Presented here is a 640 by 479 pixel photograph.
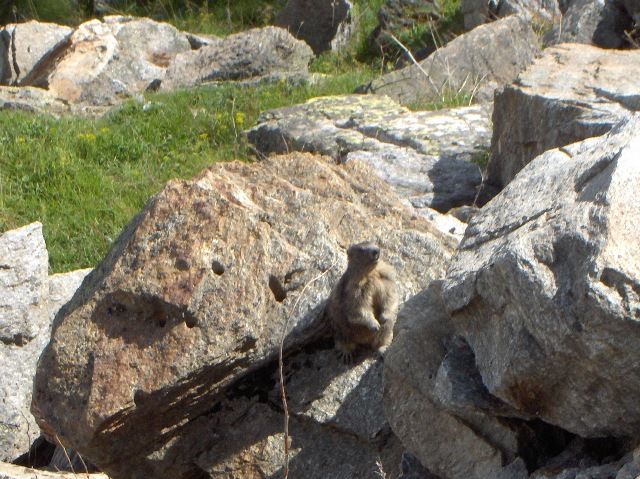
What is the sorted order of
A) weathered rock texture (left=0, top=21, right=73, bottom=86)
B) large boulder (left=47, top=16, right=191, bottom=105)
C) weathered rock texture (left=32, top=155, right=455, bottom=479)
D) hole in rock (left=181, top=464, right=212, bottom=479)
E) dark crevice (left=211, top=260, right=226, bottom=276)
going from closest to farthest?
weathered rock texture (left=32, top=155, right=455, bottom=479) < dark crevice (left=211, top=260, right=226, bottom=276) < hole in rock (left=181, top=464, right=212, bottom=479) < large boulder (left=47, top=16, right=191, bottom=105) < weathered rock texture (left=0, top=21, right=73, bottom=86)

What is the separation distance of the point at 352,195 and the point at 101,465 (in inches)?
93.8

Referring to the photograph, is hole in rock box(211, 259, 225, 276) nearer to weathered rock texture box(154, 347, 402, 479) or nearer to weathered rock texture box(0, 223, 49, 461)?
weathered rock texture box(154, 347, 402, 479)

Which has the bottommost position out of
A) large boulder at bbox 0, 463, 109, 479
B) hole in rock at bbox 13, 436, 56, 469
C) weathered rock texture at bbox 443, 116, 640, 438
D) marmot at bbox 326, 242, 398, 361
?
hole in rock at bbox 13, 436, 56, 469

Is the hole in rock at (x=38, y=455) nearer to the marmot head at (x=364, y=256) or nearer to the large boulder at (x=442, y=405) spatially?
the marmot head at (x=364, y=256)

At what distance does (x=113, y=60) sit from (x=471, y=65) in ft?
19.9

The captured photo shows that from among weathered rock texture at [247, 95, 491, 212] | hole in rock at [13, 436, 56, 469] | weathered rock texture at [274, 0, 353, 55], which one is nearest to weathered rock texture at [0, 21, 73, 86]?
weathered rock texture at [274, 0, 353, 55]

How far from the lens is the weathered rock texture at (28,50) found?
49.1ft

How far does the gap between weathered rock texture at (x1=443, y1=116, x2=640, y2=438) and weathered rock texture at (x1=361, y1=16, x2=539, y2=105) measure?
24.9 feet

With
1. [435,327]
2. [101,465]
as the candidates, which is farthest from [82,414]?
[435,327]

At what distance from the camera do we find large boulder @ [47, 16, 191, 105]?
546 inches

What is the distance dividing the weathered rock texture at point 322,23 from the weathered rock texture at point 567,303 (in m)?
12.4

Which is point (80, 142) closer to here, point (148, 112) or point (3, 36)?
point (148, 112)

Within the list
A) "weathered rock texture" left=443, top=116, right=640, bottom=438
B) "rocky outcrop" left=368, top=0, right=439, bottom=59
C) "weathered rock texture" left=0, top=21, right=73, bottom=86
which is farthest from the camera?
"rocky outcrop" left=368, top=0, right=439, bottom=59

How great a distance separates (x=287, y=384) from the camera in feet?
18.3
